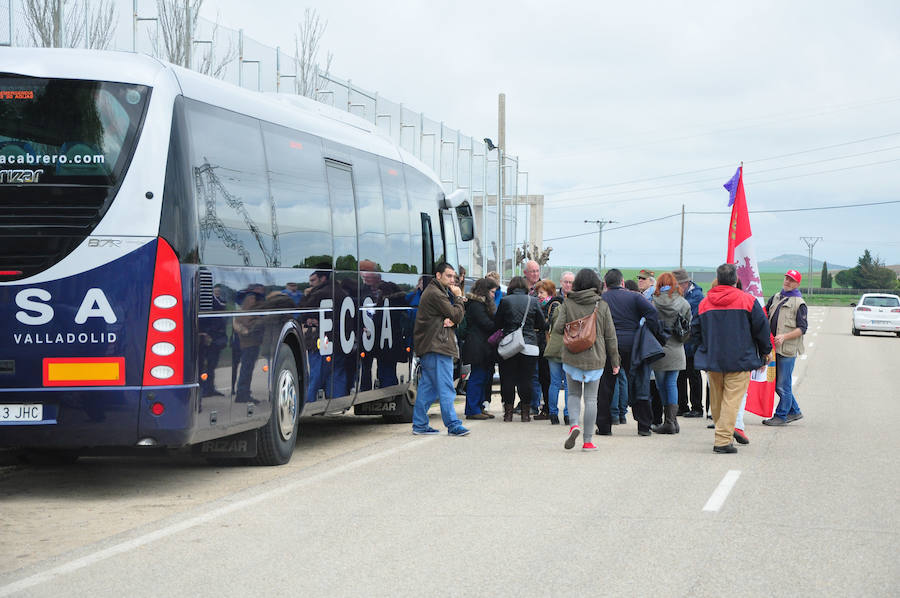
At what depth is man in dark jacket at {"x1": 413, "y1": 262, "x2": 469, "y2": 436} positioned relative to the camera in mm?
13078

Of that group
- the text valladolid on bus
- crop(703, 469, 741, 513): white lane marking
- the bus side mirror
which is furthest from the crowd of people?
the text valladolid on bus

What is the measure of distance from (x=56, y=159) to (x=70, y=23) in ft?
41.4

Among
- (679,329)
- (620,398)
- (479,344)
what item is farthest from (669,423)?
(479,344)

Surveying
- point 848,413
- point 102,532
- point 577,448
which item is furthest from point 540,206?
point 102,532

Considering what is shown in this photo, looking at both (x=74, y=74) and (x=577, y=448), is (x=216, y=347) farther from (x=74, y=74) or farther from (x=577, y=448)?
(x=577, y=448)

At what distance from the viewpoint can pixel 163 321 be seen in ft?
28.0

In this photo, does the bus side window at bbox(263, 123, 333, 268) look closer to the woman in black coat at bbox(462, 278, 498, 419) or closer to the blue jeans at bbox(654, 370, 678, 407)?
the woman in black coat at bbox(462, 278, 498, 419)

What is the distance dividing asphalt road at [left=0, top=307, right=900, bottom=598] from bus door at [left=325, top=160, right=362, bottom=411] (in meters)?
0.68

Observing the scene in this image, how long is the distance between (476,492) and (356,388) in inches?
148

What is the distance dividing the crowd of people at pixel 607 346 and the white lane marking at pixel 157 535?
2.54m

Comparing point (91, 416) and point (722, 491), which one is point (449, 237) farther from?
point (91, 416)

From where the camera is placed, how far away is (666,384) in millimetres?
13820

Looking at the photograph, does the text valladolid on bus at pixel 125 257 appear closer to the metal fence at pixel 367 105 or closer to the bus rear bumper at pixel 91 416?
the bus rear bumper at pixel 91 416

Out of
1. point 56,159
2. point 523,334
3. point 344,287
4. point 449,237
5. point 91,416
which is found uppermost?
point 56,159
